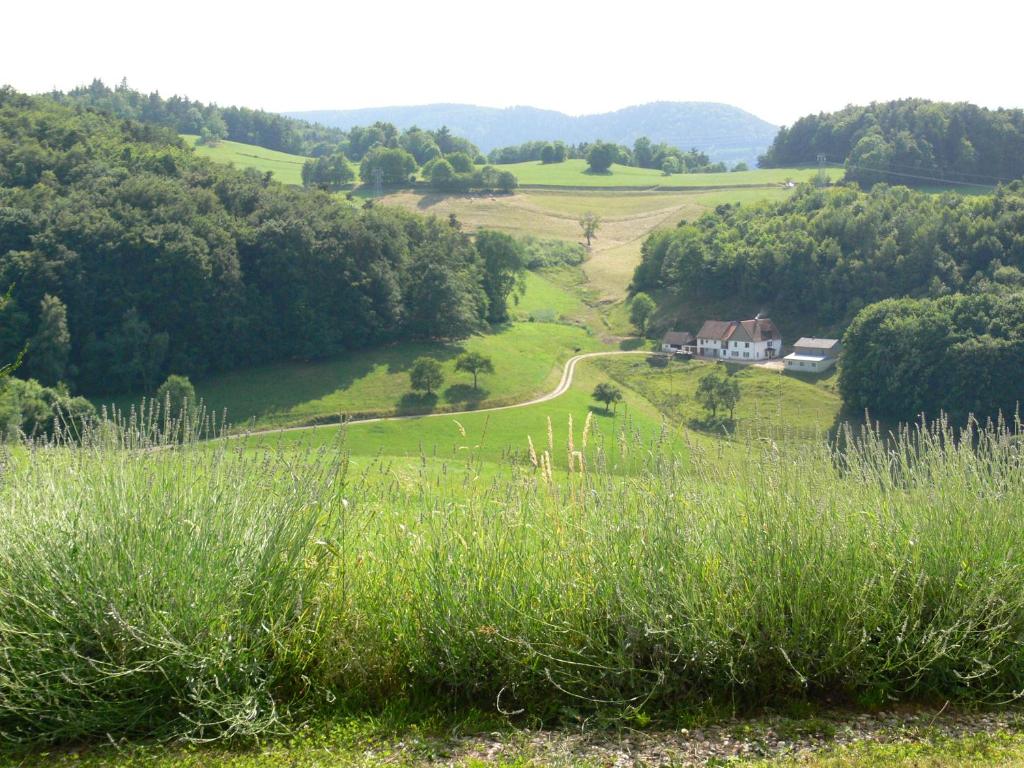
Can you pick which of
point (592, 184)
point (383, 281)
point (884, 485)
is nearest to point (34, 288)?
point (383, 281)

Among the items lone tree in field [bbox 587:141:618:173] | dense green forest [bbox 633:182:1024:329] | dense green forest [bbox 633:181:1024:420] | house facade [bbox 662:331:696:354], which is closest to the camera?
dense green forest [bbox 633:181:1024:420]

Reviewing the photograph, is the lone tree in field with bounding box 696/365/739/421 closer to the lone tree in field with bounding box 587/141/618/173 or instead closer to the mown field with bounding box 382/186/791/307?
the mown field with bounding box 382/186/791/307

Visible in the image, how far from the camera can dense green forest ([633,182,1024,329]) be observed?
68.9 meters

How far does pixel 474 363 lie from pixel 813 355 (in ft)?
83.6

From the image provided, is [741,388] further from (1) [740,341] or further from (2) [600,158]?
(2) [600,158]

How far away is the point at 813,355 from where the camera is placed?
211 feet

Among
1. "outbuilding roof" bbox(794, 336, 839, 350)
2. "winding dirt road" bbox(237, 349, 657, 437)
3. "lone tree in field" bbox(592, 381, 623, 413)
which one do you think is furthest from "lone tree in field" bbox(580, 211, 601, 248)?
"lone tree in field" bbox(592, 381, 623, 413)

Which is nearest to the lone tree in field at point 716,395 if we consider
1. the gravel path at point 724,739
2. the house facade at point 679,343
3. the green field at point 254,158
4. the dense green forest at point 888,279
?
the dense green forest at point 888,279

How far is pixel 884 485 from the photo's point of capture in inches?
283

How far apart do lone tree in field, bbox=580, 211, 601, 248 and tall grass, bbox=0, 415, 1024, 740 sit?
9071cm

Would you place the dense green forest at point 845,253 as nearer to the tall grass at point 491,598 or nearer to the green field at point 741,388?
the green field at point 741,388

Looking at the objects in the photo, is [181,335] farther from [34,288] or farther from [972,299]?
[972,299]

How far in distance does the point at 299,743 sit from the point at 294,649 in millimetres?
707

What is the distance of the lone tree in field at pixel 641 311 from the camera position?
245ft
